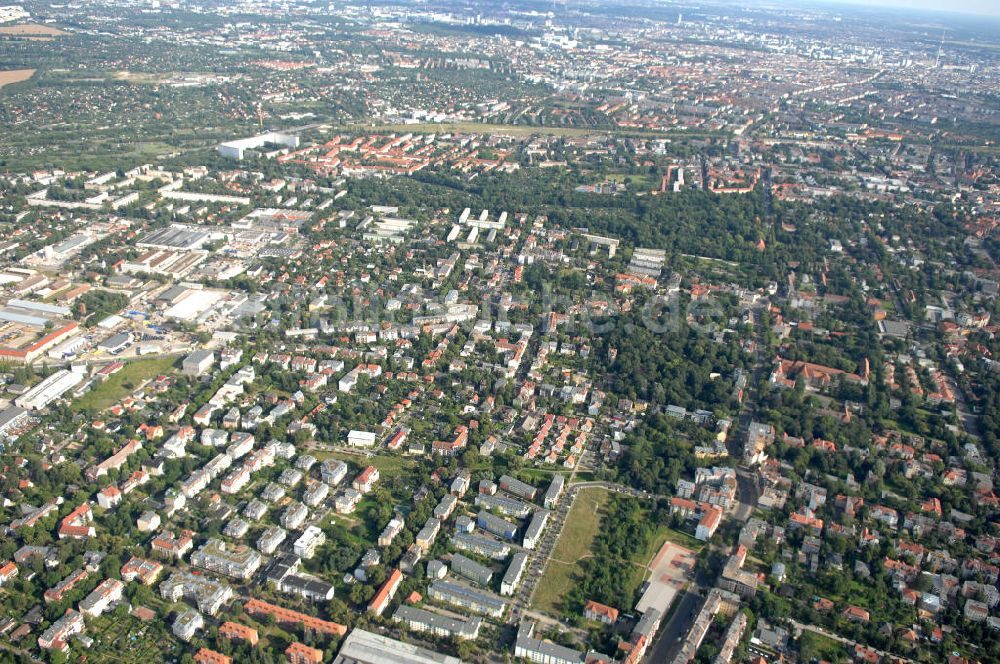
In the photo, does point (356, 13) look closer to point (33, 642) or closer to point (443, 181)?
point (443, 181)

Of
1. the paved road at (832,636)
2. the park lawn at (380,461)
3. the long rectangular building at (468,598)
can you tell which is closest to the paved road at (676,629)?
the paved road at (832,636)

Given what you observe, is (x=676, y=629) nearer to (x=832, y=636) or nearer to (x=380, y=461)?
(x=832, y=636)

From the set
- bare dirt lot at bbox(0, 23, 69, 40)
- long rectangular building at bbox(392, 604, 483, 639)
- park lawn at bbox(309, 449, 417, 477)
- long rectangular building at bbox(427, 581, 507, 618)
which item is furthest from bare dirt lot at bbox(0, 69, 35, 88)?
long rectangular building at bbox(392, 604, 483, 639)

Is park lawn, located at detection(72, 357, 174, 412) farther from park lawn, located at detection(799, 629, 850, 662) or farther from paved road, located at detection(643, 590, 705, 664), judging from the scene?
park lawn, located at detection(799, 629, 850, 662)

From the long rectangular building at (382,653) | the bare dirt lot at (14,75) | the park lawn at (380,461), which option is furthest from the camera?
the bare dirt lot at (14,75)

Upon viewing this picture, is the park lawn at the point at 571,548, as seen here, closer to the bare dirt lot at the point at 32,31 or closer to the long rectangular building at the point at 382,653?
the long rectangular building at the point at 382,653
